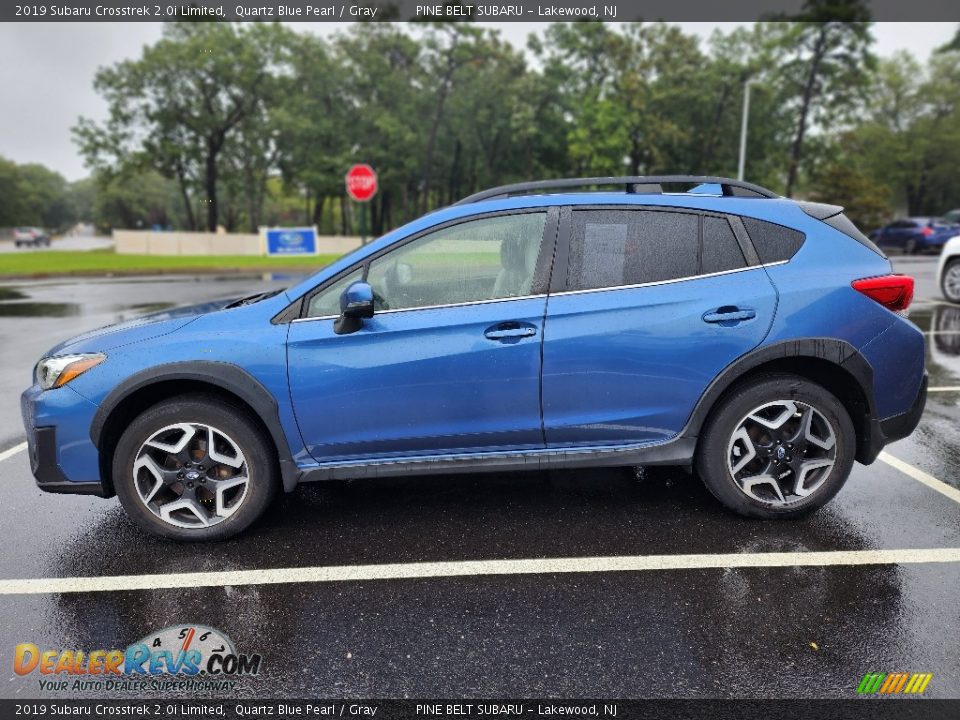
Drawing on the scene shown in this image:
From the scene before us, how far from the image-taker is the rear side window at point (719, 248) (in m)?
3.38

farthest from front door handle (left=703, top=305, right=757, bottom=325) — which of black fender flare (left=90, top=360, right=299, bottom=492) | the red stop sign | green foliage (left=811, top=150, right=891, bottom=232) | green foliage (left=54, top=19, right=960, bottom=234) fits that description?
green foliage (left=811, top=150, right=891, bottom=232)

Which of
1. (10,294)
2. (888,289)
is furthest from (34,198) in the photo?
(888,289)

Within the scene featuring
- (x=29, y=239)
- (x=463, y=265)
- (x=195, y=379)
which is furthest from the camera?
(x=29, y=239)

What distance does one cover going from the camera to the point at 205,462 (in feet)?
10.8

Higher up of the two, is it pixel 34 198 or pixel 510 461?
pixel 34 198

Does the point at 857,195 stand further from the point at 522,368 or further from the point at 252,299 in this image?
the point at 252,299

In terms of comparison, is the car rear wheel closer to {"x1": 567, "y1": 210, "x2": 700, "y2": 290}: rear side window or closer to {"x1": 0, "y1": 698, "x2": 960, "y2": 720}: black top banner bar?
{"x1": 567, "y1": 210, "x2": 700, "y2": 290}: rear side window

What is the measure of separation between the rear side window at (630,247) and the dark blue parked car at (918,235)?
29.2m

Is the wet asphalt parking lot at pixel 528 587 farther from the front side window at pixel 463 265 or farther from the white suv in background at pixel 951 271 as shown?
the white suv in background at pixel 951 271

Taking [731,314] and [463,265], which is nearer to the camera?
[731,314]

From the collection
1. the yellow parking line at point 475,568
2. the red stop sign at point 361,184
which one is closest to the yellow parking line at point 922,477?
the yellow parking line at point 475,568

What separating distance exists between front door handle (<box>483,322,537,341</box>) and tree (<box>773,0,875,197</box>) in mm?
40186

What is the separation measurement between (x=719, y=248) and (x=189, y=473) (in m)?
2.97

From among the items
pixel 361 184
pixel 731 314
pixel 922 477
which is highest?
pixel 361 184
